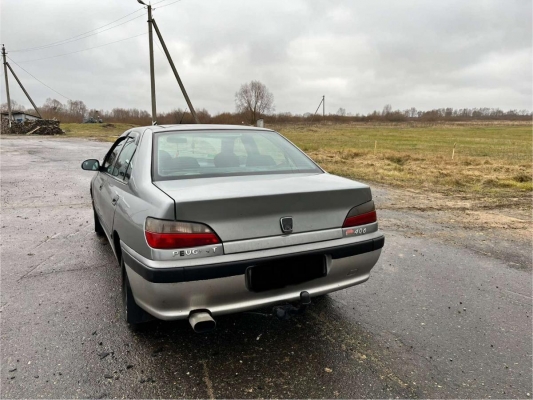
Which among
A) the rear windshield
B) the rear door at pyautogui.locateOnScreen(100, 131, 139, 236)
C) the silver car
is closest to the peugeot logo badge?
the silver car

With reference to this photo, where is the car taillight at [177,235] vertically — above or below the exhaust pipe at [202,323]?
above

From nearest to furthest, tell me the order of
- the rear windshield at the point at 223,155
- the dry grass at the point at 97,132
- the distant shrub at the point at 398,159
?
the rear windshield at the point at 223,155 < the distant shrub at the point at 398,159 < the dry grass at the point at 97,132

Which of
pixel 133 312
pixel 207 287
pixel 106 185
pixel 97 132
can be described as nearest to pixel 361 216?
pixel 207 287

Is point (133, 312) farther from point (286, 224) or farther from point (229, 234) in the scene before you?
point (286, 224)

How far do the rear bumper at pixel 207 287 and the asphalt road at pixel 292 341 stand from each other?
1.34ft

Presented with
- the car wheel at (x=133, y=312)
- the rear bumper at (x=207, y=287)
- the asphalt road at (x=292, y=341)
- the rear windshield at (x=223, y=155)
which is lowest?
the asphalt road at (x=292, y=341)

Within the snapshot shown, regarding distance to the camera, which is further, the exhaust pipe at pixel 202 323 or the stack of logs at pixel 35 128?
the stack of logs at pixel 35 128

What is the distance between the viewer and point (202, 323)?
6.59 ft

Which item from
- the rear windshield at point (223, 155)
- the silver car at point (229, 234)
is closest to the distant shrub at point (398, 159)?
the rear windshield at point (223, 155)

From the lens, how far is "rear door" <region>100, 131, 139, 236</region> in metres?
2.96

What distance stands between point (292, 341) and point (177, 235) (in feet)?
3.83

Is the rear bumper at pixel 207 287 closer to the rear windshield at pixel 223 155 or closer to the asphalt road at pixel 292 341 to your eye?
the asphalt road at pixel 292 341

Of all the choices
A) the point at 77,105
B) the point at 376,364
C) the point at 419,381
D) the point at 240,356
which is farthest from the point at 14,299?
the point at 77,105

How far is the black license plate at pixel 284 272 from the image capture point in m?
2.14
